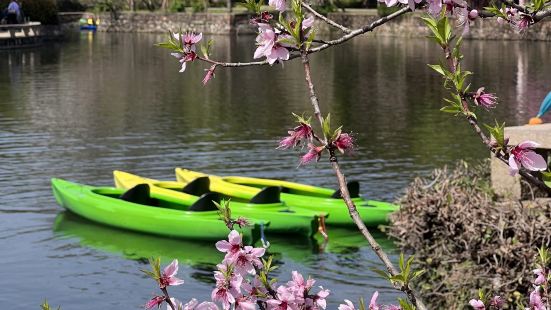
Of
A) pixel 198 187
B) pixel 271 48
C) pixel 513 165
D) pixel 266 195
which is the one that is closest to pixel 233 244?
pixel 271 48

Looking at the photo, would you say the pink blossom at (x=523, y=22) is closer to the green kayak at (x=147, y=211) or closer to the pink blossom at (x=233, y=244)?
the pink blossom at (x=233, y=244)

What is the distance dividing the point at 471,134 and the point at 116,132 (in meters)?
7.57

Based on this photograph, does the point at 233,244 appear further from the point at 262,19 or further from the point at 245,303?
the point at 262,19

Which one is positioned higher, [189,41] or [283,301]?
[189,41]

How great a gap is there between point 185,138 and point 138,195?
26.9 feet

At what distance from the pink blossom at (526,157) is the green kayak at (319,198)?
455 inches

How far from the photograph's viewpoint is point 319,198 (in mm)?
16375

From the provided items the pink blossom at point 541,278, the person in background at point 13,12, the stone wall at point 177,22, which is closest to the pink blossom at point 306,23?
the pink blossom at point 541,278

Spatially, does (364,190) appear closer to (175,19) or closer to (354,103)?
(354,103)

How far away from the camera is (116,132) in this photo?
2567cm

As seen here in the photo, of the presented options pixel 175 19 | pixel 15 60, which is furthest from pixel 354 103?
pixel 175 19

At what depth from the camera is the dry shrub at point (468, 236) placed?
10.3m

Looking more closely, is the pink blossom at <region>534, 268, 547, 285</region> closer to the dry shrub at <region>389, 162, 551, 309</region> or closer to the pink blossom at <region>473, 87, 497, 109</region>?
the pink blossom at <region>473, 87, 497, 109</region>

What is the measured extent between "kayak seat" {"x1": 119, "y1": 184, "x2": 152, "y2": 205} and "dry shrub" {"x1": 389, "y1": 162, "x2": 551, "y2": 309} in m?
4.86
